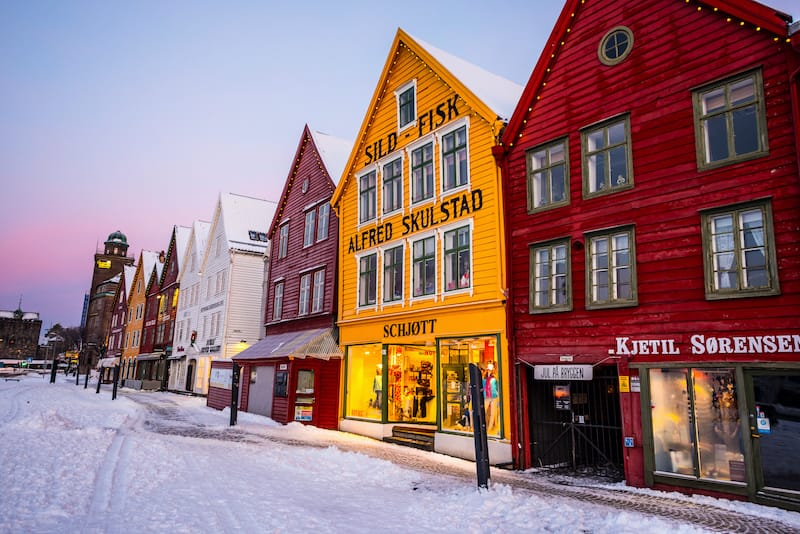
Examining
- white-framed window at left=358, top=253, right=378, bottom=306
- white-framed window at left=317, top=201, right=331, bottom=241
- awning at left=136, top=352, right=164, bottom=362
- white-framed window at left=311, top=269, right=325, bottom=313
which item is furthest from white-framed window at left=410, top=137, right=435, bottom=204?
awning at left=136, top=352, right=164, bottom=362

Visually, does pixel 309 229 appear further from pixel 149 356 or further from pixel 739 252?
pixel 149 356

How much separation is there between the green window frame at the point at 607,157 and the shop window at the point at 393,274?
Result: 25.4 ft

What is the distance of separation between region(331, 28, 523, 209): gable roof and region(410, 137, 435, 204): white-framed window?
7.23 feet

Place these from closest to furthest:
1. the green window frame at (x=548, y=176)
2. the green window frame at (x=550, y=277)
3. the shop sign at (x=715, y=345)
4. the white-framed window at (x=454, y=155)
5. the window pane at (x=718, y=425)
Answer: the shop sign at (x=715, y=345)
the window pane at (x=718, y=425)
the green window frame at (x=550, y=277)
the green window frame at (x=548, y=176)
the white-framed window at (x=454, y=155)

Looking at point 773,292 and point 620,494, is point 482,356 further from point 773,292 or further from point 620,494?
point 773,292

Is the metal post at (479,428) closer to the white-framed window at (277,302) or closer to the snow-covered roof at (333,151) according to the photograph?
the snow-covered roof at (333,151)

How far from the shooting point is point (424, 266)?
1827 centimetres

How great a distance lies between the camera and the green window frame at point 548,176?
46.5 feet

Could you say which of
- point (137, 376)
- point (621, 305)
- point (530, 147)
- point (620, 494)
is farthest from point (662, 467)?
point (137, 376)

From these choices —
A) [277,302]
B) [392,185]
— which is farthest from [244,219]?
[392,185]

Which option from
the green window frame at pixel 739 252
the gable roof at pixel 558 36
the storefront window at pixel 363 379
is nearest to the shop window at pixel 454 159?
the gable roof at pixel 558 36

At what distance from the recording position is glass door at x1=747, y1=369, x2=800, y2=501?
31.0ft

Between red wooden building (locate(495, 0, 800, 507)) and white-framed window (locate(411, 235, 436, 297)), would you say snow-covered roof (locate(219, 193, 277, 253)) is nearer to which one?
white-framed window (locate(411, 235, 436, 297))

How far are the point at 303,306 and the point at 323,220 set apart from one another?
407 centimetres
